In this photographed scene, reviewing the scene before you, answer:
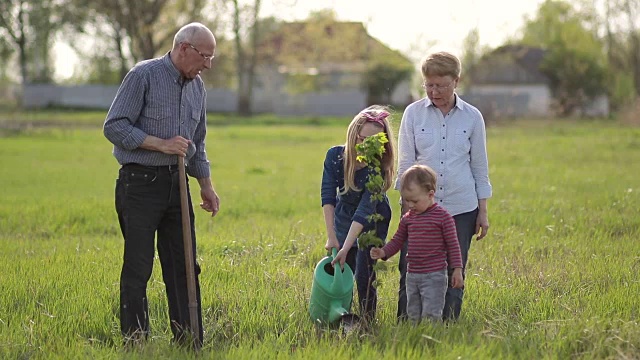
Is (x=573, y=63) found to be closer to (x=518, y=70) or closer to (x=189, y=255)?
(x=518, y=70)

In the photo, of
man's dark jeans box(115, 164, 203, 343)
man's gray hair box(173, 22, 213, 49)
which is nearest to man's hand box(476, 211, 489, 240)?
man's dark jeans box(115, 164, 203, 343)

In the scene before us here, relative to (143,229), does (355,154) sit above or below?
above

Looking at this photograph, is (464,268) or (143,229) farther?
(464,268)

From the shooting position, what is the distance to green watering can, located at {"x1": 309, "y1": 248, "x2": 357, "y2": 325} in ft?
21.4

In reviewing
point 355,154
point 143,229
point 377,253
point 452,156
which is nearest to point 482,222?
point 452,156

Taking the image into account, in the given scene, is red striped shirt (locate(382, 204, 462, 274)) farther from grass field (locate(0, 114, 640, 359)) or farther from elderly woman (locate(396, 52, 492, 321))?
grass field (locate(0, 114, 640, 359))

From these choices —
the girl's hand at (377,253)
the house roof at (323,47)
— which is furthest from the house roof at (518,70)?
the girl's hand at (377,253)

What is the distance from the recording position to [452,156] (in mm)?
6672

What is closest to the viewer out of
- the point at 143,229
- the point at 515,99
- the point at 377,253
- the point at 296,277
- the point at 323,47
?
the point at 143,229

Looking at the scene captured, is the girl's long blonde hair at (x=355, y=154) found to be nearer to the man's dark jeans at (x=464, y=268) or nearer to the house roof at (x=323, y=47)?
the man's dark jeans at (x=464, y=268)

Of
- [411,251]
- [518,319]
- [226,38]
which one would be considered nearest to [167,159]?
[411,251]

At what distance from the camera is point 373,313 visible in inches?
268

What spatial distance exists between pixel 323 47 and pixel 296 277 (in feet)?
213

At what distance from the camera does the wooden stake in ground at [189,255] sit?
6.14 meters
